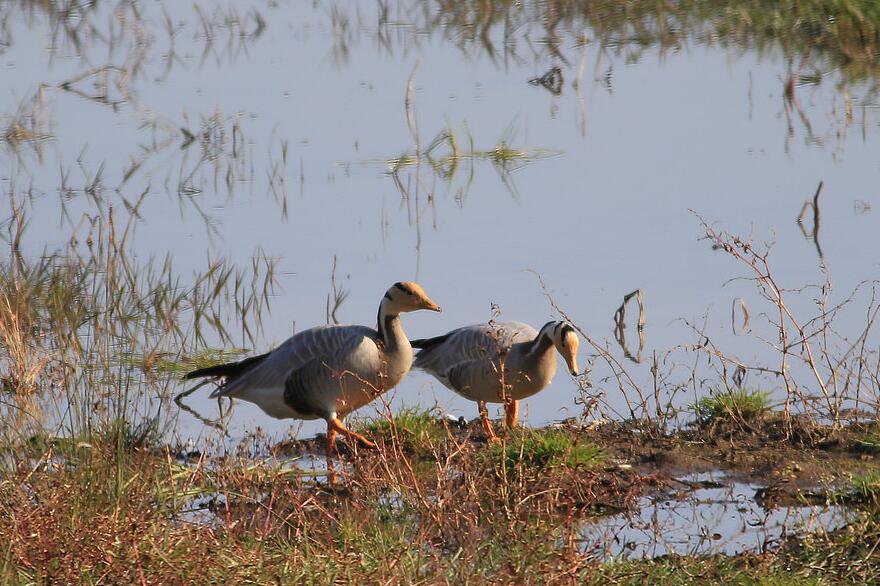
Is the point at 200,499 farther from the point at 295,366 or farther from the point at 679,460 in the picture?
the point at 679,460

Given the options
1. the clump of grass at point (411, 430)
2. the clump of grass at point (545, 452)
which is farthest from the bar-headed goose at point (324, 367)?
the clump of grass at point (545, 452)

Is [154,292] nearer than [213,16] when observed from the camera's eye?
Yes

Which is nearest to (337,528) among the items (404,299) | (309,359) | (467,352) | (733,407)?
(309,359)

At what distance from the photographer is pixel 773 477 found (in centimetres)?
745

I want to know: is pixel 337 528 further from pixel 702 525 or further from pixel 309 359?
pixel 309 359

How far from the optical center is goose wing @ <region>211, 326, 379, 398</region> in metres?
8.58

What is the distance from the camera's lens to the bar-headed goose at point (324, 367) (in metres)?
8.53

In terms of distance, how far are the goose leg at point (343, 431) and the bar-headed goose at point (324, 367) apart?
0.25 ft

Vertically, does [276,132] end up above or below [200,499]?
above

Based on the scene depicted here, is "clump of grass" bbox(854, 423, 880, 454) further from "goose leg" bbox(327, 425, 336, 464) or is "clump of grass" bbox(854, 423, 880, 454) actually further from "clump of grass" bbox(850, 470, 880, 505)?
"goose leg" bbox(327, 425, 336, 464)

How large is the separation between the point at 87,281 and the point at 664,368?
13.1 ft

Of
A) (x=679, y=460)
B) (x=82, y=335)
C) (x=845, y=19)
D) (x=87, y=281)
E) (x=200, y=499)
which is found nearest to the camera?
(x=200, y=499)

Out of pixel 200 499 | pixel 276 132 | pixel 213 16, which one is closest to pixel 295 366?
pixel 200 499

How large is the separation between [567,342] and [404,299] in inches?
37.0
